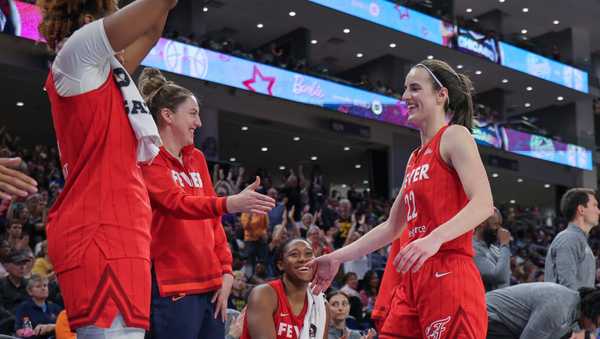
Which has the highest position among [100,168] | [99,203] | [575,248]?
[100,168]

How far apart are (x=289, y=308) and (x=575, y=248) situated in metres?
1.98

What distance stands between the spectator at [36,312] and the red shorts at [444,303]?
13.1 ft

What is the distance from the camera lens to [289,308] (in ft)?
16.4

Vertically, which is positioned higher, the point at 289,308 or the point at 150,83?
the point at 150,83

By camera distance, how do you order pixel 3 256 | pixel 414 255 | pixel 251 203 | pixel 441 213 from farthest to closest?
pixel 3 256 → pixel 441 213 → pixel 251 203 → pixel 414 255

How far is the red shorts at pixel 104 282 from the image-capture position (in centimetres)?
227

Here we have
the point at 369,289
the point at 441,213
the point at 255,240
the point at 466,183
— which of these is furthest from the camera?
the point at 255,240

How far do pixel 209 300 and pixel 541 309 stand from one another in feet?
6.00

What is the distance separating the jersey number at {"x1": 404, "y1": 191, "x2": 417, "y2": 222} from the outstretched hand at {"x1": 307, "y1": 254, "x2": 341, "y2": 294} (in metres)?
0.40

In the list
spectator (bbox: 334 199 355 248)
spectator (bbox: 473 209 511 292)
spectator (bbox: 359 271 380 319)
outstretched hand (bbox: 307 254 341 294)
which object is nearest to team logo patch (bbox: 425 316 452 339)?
outstretched hand (bbox: 307 254 341 294)

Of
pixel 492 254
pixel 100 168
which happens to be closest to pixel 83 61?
pixel 100 168

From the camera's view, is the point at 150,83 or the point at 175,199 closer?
the point at 175,199

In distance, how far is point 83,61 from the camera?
2.35 m

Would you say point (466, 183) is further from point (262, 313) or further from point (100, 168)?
point (262, 313)
